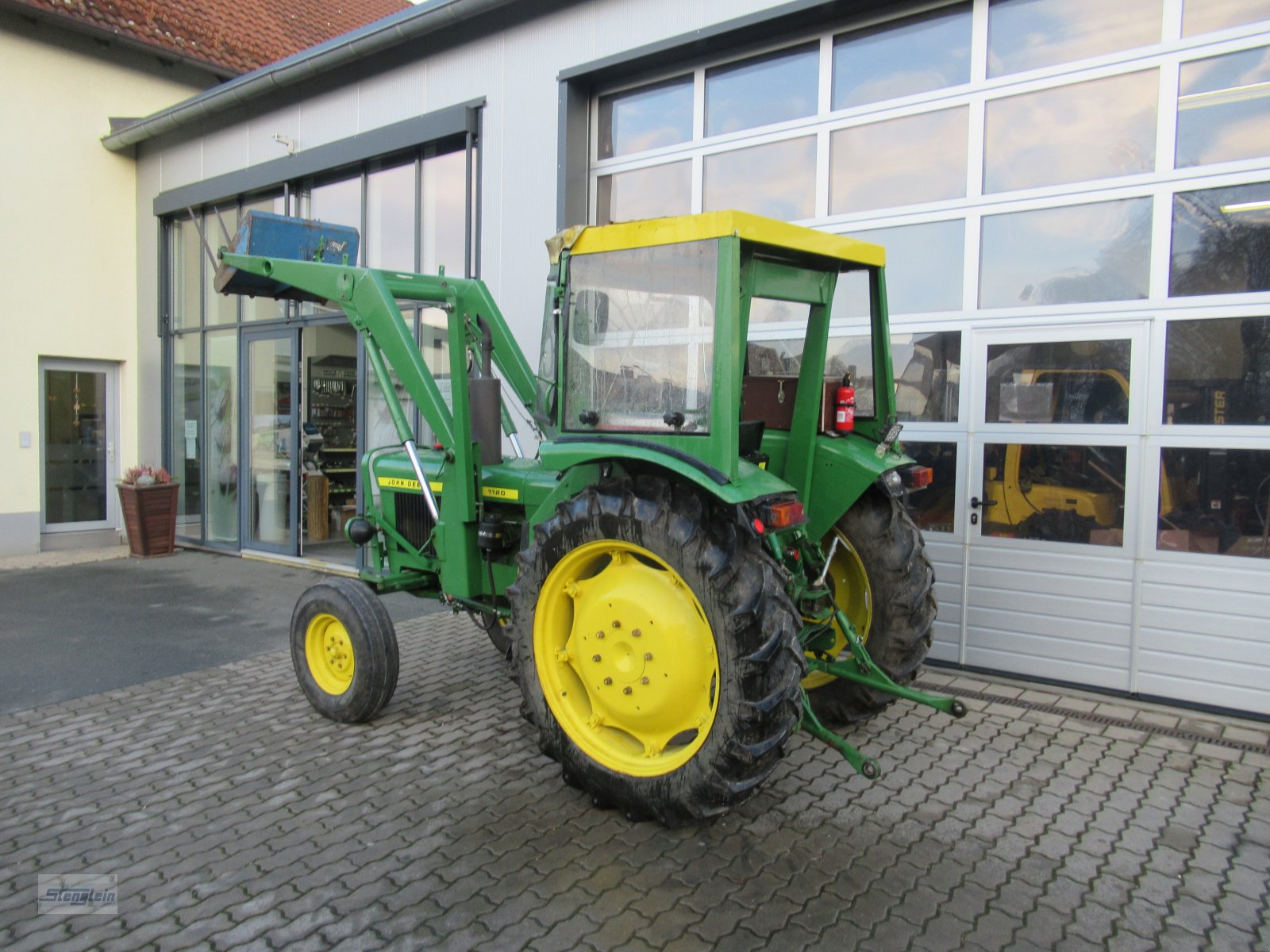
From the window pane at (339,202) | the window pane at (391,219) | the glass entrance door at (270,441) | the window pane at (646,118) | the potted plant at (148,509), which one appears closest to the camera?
the window pane at (646,118)

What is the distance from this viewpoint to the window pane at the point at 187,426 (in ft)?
32.8

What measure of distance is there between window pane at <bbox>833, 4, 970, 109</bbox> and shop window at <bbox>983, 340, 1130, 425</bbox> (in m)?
1.74

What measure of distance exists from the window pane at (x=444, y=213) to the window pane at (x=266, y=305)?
1.92 metres

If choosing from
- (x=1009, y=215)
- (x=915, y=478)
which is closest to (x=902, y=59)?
(x=1009, y=215)

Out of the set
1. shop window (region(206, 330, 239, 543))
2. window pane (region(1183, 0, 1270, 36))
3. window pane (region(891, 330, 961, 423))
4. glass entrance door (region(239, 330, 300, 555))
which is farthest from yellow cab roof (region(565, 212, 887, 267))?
shop window (region(206, 330, 239, 543))

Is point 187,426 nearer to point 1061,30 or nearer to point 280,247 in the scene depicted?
point 280,247

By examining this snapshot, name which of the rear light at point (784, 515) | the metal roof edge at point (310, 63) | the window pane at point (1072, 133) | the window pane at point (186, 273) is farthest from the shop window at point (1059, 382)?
the window pane at point (186, 273)

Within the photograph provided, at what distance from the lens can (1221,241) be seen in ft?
14.9

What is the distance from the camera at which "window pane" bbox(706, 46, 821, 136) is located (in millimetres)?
5844

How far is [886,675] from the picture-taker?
12.8ft

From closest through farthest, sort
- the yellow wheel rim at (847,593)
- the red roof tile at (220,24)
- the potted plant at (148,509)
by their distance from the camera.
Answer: the yellow wheel rim at (847,593) → the potted plant at (148,509) → the red roof tile at (220,24)

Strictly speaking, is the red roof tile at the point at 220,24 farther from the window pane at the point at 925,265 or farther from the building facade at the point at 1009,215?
the window pane at the point at 925,265

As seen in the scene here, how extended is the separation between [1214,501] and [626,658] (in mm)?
3378

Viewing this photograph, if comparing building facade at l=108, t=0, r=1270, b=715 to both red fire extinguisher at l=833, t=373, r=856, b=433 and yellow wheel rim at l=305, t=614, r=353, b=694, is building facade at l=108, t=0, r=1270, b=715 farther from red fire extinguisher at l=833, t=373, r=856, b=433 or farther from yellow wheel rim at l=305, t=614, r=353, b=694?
yellow wheel rim at l=305, t=614, r=353, b=694
